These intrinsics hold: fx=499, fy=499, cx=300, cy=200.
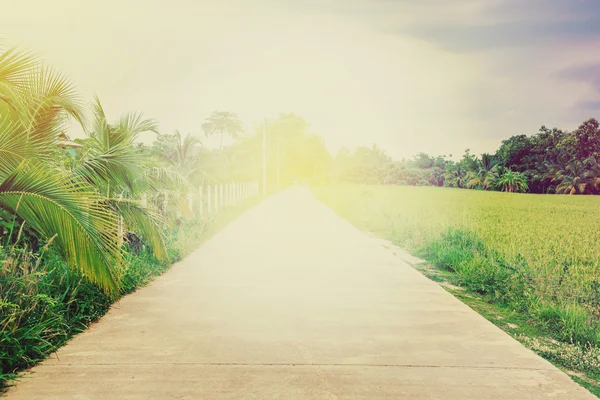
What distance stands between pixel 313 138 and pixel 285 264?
93988 millimetres

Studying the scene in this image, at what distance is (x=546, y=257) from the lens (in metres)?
9.12

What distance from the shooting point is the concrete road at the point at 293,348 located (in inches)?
149

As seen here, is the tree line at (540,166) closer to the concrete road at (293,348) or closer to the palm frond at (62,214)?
the concrete road at (293,348)

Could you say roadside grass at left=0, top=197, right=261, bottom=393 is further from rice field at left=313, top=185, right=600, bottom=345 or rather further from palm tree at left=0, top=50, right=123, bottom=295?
rice field at left=313, top=185, right=600, bottom=345

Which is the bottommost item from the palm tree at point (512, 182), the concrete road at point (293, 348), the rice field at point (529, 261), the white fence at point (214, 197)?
the concrete road at point (293, 348)

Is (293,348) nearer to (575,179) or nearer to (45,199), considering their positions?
(45,199)

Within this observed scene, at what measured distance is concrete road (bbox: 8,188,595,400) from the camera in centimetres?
378

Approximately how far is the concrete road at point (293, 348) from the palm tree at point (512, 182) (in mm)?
44682

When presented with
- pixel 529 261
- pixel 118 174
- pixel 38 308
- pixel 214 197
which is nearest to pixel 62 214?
pixel 38 308

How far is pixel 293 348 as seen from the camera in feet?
15.3

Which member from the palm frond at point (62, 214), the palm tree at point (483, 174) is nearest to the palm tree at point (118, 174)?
the palm frond at point (62, 214)

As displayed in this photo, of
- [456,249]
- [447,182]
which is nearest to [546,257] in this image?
[456,249]

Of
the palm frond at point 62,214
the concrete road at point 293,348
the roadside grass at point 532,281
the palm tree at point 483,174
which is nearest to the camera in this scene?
the concrete road at point 293,348

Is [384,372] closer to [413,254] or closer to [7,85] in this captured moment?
[7,85]
